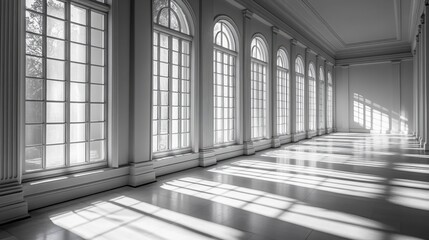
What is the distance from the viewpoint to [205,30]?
9516 mm

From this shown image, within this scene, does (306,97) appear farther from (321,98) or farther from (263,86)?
(263,86)

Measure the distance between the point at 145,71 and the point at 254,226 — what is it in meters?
4.55

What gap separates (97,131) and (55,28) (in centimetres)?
224

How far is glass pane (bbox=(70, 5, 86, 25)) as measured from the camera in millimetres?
6125

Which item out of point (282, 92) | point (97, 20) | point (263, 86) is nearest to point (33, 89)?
point (97, 20)

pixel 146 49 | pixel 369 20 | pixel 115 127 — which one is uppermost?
pixel 369 20

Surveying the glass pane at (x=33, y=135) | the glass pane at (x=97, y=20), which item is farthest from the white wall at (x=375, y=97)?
the glass pane at (x=33, y=135)

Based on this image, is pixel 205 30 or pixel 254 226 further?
pixel 205 30

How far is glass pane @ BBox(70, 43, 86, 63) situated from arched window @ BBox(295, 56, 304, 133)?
13.9 meters

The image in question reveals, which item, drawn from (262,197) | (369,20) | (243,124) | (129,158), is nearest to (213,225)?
(262,197)

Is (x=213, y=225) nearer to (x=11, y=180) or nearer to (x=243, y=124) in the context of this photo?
(x=11, y=180)

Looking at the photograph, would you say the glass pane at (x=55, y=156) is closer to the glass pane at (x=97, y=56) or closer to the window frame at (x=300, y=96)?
the glass pane at (x=97, y=56)

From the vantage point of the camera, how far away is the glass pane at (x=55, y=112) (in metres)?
5.64

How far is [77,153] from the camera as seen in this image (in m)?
6.21
